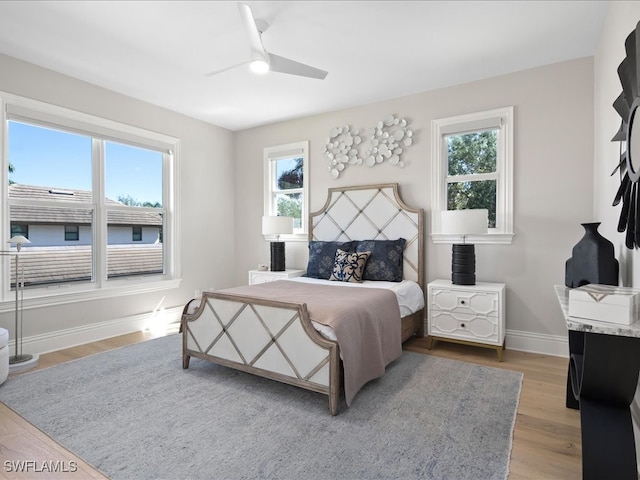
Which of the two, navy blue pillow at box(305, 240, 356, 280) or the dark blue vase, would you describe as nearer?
the dark blue vase

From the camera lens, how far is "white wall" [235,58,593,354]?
10.7 feet

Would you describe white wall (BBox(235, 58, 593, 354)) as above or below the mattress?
above

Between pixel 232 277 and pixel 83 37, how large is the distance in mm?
3573

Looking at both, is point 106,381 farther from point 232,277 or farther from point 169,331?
point 232,277

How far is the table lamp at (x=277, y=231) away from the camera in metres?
4.62

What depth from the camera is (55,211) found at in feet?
11.8

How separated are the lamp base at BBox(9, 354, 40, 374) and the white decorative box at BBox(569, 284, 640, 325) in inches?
155

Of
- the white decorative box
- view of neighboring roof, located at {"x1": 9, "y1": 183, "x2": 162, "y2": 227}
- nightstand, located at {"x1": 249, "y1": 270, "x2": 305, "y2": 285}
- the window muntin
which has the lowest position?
nightstand, located at {"x1": 249, "y1": 270, "x2": 305, "y2": 285}

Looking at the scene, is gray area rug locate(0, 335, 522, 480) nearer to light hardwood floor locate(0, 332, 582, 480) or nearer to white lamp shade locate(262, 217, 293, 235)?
light hardwood floor locate(0, 332, 582, 480)

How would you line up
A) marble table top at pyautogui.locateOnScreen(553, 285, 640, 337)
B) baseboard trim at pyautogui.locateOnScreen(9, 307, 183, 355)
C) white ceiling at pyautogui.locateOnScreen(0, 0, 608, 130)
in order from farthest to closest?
1. baseboard trim at pyautogui.locateOnScreen(9, 307, 183, 355)
2. white ceiling at pyautogui.locateOnScreen(0, 0, 608, 130)
3. marble table top at pyautogui.locateOnScreen(553, 285, 640, 337)

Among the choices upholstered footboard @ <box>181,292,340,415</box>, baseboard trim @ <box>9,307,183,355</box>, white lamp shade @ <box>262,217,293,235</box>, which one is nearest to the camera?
upholstered footboard @ <box>181,292,340,415</box>

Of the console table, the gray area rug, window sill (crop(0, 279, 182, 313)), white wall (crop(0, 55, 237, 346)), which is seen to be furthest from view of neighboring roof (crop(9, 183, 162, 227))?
the console table

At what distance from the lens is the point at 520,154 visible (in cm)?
350

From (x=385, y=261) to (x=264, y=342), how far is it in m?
1.82
